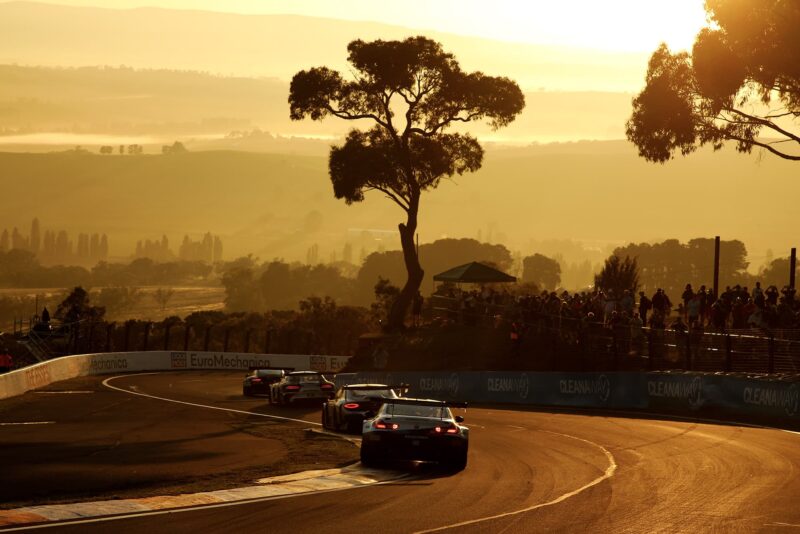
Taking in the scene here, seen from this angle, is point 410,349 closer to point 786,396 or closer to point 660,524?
point 786,396

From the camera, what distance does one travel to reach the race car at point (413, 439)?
930 inches

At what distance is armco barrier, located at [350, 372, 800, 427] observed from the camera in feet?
118

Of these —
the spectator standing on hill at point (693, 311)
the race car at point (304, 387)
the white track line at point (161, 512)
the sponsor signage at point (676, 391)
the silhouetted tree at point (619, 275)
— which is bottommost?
the white track line at point (161, 512)

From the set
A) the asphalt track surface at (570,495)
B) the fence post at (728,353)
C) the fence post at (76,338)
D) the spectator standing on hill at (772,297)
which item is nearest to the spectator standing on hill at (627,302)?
the spectator standing on hill at (772,297)

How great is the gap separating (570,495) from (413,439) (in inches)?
170

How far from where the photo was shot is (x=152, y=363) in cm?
8181

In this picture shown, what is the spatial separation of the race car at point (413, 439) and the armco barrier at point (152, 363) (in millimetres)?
31555

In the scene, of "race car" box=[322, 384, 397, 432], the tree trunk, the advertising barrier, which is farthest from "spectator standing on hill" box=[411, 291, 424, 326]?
"race car" box=[322, 384, 397, 432]

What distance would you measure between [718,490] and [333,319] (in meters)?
105

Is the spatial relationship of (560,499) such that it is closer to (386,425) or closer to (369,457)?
(386,425)

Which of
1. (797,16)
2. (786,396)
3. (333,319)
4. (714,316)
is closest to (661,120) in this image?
(797,16)

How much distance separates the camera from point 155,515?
57.7 feet

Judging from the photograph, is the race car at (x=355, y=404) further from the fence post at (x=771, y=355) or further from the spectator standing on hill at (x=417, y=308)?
the spectator standing on hill at (x=417, y=308)

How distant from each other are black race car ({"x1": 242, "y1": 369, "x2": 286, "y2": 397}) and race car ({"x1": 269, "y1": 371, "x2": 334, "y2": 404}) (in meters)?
7.71
